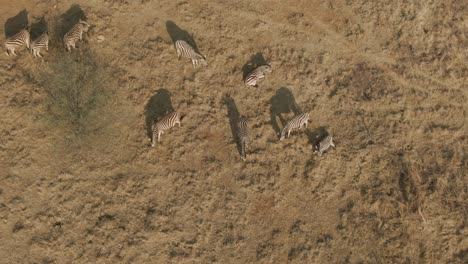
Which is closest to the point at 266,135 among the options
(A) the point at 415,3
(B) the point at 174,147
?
(B) the point at 174,147

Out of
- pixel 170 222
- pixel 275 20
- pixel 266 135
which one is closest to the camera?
pixel 170 222

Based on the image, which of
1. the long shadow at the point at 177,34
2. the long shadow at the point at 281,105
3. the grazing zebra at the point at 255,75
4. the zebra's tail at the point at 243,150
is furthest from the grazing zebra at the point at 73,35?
the long shadow at the point at 281,105

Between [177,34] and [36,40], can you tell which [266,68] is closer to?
[177,34]

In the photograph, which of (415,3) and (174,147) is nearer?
(174,147)

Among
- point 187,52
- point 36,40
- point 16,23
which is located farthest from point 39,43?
point 187,52

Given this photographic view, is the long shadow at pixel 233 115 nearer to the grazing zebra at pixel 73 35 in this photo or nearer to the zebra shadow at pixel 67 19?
the grazing zebra at pixel 73 35

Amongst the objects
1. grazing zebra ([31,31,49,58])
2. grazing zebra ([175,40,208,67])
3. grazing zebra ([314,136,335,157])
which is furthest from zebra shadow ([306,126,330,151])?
grazing zebra ([31,31,49,58])

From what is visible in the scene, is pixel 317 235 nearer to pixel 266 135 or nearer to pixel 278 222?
pixel 278 222
